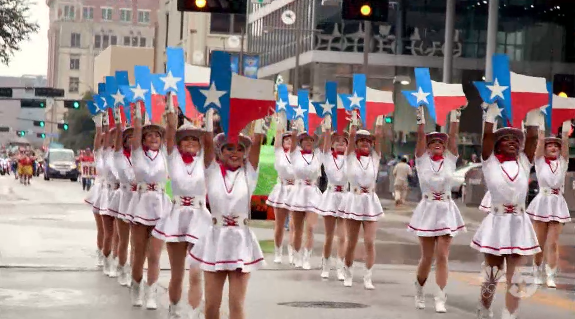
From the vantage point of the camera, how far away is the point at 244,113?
1062cm

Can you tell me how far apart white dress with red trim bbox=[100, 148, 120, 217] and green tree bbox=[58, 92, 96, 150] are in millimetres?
108009

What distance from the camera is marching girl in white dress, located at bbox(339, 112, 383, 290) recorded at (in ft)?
55.1

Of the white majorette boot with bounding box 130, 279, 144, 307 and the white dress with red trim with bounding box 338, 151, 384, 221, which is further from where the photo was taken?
the white dress with red trim with bounding box 338, 151, 384, 221

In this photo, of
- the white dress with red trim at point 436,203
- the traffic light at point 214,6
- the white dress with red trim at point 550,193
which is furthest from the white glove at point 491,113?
the traffic light at point 214,6

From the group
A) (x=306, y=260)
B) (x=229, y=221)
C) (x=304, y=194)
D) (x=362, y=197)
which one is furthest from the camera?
(x=304, y=194)

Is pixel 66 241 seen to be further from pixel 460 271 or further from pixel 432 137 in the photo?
pixel 432 137

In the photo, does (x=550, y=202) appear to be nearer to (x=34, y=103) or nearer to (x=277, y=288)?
(x=277, y=288)

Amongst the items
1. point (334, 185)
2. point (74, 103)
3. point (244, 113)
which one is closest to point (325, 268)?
point (334, 185)

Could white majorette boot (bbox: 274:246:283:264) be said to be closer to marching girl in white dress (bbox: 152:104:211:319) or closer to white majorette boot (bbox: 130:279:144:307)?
white majorette boot (bbox: 130:279:144:307)

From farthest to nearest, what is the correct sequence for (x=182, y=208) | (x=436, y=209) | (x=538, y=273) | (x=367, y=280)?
(x=538, y=273)
(x=367, y=280)
(x=436, y=209)
(x=182, y=208)

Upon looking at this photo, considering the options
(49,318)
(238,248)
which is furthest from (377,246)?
(238,248)

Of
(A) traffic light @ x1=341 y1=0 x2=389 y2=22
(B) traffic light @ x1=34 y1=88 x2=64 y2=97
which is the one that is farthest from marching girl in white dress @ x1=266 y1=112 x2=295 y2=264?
(B) traffic light @ x1=34 y1=88 x2=64 y2=97

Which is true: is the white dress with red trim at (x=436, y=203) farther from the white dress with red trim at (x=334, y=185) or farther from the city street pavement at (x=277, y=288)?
the white dress with red trim at (x=334, y=185)

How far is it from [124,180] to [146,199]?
3.13 ft
